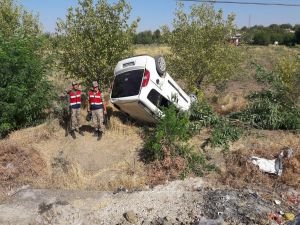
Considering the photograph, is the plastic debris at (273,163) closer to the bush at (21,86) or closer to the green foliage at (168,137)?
the green foliage at (168,137)

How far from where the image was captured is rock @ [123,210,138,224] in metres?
8.75

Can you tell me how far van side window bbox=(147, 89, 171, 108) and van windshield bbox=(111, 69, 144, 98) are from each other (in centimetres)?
45

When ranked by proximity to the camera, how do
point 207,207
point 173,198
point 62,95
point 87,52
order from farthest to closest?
1. point 62,95
2. point 87,52
3. point 173,198
4. point 207,207

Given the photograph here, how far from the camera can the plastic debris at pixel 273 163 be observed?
10180 mm

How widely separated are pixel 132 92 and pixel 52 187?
11.3ft

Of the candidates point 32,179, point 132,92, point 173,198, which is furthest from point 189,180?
point 32,179

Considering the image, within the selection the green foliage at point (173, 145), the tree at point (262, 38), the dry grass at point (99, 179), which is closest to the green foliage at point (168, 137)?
the green foliage at point (173, 145)

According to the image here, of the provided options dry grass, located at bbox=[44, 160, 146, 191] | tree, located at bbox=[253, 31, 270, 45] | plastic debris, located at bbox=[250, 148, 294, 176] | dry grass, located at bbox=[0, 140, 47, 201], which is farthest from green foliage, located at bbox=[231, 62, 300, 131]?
tree, located at bbox=[253, 31, 270, 45]

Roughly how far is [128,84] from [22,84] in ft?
11.4

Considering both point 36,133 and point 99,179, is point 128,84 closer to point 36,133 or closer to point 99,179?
point 99,179

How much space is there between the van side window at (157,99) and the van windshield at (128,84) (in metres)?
0.45

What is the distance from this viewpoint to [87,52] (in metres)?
14.4

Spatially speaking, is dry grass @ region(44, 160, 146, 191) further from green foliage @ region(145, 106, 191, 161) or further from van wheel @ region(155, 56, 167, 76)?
van wheel @ region(155, 56, 167, 76)

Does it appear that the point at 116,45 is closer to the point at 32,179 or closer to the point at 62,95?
the point at 62,95
